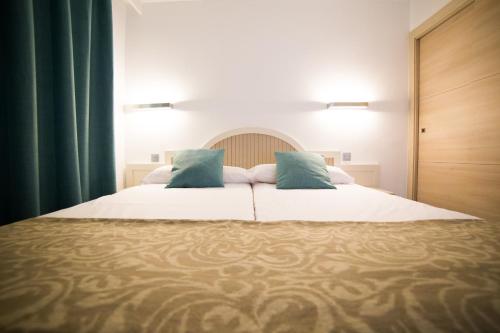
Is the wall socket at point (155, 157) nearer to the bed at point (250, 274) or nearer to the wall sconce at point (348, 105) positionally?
the bed at point (250, 274)

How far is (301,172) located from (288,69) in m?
1.26

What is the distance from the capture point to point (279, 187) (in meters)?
1.94

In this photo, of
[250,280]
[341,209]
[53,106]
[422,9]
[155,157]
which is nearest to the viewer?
[250,280]

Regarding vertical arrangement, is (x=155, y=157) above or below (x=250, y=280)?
above

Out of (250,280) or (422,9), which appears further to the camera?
(422,9)

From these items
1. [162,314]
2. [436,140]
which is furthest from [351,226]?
[436,140]

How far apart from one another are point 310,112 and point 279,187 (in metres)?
1.09

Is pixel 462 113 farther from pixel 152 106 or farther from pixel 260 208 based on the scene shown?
pixel 152 106

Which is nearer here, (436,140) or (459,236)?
(459,236)

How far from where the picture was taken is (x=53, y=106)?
1.79m

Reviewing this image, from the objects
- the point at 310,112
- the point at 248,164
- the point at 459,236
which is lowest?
the point at 459,236

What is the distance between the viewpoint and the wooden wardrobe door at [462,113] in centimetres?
180

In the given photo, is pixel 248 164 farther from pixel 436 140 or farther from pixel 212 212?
pixel 436 140

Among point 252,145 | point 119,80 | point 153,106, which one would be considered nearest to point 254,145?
point 252,145
